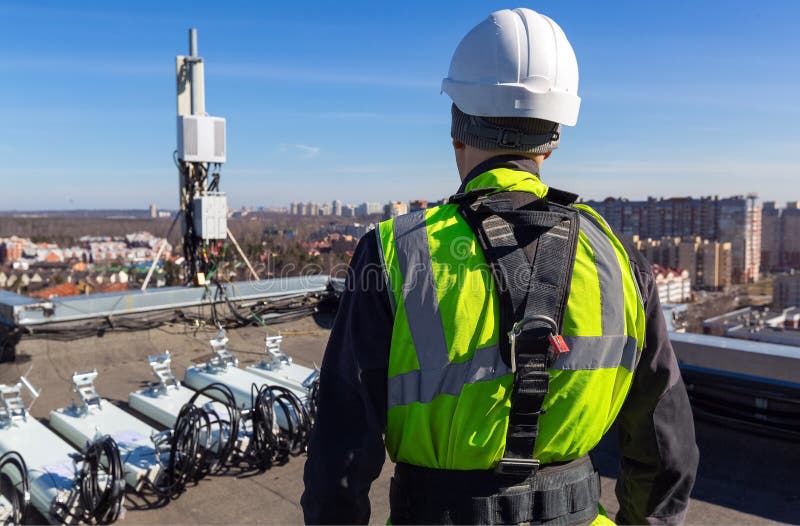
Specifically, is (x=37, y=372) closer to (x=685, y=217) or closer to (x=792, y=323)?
(x=792, y=323)

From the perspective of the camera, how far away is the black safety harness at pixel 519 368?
1.33m

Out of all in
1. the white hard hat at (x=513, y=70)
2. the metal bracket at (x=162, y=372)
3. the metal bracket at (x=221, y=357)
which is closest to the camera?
the white hard hat at (x=513, y=70)

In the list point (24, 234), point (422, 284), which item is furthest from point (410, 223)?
point (24, 234)

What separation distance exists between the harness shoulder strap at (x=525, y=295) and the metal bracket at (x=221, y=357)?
7022mm

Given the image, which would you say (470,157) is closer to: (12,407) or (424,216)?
(424,216)

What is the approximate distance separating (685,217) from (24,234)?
331ft

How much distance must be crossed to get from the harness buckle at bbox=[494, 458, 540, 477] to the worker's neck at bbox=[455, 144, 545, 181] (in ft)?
2.31

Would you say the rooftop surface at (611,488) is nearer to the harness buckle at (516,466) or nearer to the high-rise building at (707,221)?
the harness buckle at (516,466)

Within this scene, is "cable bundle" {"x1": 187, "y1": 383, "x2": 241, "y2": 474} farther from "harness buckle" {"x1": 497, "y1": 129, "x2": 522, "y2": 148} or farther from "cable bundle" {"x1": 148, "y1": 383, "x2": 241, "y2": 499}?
"harness buckle" {"x1": 497, "y1": 129, "x2": 522, "y2": 148}

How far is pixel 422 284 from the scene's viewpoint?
4.36 ft

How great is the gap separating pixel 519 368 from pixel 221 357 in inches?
280

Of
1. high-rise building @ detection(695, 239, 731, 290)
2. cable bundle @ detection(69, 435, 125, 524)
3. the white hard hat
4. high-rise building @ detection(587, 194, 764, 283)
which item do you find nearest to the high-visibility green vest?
the white hard hat

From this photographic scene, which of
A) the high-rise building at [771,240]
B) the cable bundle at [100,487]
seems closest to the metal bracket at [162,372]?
the cable bundle at [100,487]

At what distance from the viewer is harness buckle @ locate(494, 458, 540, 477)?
1.34 meters
